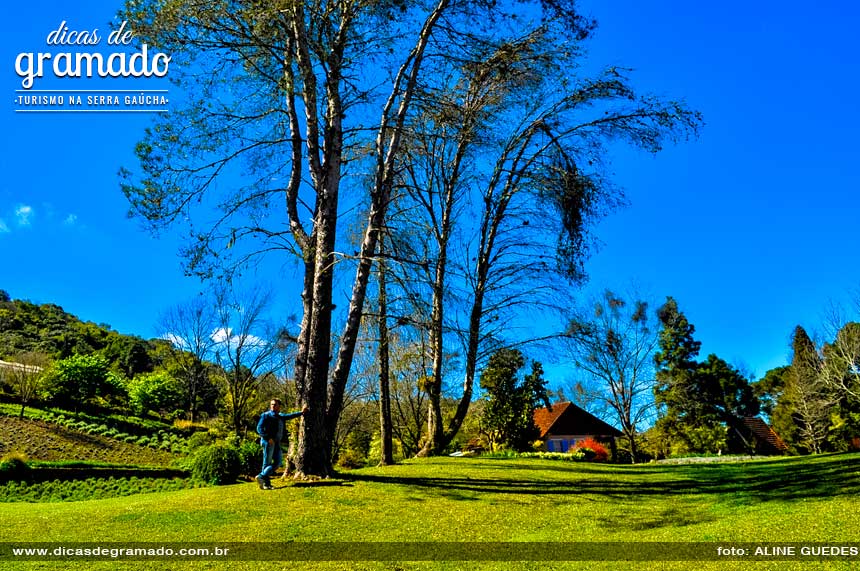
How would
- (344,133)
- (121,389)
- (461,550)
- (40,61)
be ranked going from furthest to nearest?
1. (121,389)
2. (40,61)
3. (344,133)
4. (461,550)

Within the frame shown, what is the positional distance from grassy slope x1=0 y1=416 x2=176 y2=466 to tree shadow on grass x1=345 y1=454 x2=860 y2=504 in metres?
22.4

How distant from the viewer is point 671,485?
10414mm

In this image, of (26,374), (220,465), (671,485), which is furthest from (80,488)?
(26,374)

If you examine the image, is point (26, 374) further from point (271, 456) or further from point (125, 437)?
point (271, 456)

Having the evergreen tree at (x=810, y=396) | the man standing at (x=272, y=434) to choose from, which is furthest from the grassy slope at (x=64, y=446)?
the evergreen tree at (x=810, y=396)

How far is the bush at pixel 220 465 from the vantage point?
12414mm

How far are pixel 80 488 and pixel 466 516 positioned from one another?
17398 mm

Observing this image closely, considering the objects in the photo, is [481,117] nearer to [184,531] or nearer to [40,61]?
[40,61]

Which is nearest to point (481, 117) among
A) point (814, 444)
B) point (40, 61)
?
point (40, 61)

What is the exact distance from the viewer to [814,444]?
30.3 m

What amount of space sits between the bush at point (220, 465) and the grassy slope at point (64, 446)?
16.8 metres

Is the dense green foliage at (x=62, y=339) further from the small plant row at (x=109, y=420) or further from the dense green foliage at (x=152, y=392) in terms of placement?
the small plant row at (x=109, y=420)

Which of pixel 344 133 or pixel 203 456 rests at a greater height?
pixel 344 133

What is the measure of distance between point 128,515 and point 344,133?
287 inches
